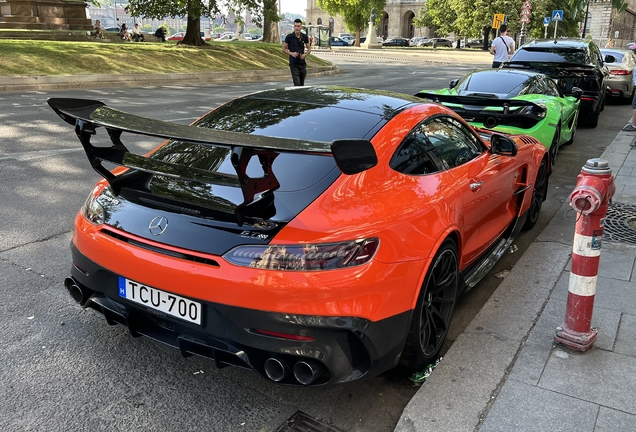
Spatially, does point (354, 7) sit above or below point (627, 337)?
above

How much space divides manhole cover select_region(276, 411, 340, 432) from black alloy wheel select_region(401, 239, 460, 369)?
1.88 ft

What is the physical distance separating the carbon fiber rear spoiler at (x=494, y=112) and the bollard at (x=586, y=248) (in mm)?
3941

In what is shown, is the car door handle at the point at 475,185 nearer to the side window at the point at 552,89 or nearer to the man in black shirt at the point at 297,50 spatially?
the side window at the point at 552,89

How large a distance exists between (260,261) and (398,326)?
765mm

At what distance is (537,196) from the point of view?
5859mm

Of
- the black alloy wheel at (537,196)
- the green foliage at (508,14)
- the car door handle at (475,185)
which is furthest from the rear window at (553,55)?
the green foliage at (508,14)

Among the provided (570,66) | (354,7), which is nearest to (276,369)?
(570,66)

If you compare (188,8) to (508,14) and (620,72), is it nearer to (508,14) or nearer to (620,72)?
(620,72)

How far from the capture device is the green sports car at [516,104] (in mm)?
7133

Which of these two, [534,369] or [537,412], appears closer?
[537,412]

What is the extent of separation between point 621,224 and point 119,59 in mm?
18197

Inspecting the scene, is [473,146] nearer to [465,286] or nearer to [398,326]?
[465,286]

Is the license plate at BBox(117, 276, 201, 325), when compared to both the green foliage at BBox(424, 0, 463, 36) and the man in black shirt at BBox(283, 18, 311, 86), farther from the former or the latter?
the green foliage at BBox(424, 0, 463, 36)

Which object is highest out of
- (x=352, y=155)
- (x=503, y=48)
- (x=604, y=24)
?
(x=604, y=24)
